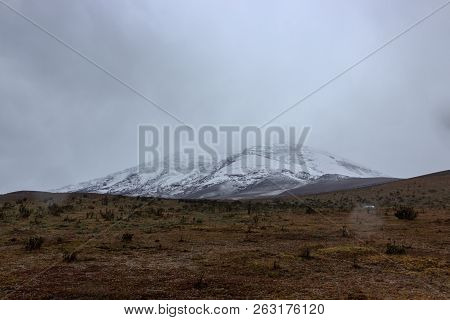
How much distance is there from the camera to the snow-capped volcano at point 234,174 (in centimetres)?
13629

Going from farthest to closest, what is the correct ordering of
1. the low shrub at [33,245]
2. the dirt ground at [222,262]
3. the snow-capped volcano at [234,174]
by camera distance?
1. the snow-capped volcano at [234,174]
2. the low shrub at [33,245]
3. the dirt ground at [222,262]

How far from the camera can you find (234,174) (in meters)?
158

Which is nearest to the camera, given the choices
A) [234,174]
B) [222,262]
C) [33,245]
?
[222,262]

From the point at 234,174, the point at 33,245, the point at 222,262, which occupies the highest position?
the point at 234,174

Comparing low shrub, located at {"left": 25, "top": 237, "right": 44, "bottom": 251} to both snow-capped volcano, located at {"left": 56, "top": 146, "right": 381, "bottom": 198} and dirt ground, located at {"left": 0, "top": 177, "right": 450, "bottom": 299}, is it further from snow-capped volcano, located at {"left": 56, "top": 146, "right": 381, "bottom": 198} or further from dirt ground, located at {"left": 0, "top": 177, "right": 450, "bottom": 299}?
snow-capped volcano, located at {"left": 56, "top": 146, "right": 381, "bottom": 198}

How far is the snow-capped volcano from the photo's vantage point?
136 m

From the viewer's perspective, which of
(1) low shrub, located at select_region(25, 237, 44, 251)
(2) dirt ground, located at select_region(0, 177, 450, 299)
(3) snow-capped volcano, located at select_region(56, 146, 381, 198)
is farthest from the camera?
(3) snow-capped volcano, located at select_region(56, 146, 381, 198)

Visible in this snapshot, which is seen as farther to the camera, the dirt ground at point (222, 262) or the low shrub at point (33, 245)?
the low shrub at point (33, 245)

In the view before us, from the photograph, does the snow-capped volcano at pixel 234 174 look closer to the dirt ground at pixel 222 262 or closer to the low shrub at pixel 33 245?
the dirt ground at pixel 222 262

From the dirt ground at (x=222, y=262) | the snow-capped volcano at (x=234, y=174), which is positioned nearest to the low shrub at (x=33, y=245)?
the dirt ground at (x=222, y=262)

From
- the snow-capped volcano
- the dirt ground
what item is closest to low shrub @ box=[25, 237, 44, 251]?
the dirt ground

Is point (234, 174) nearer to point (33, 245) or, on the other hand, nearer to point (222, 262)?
point (33, 245)

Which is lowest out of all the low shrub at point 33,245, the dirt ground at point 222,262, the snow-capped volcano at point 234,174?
the dirt ground at point 222,262

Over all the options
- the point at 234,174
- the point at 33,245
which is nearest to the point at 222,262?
the point at 33,245
